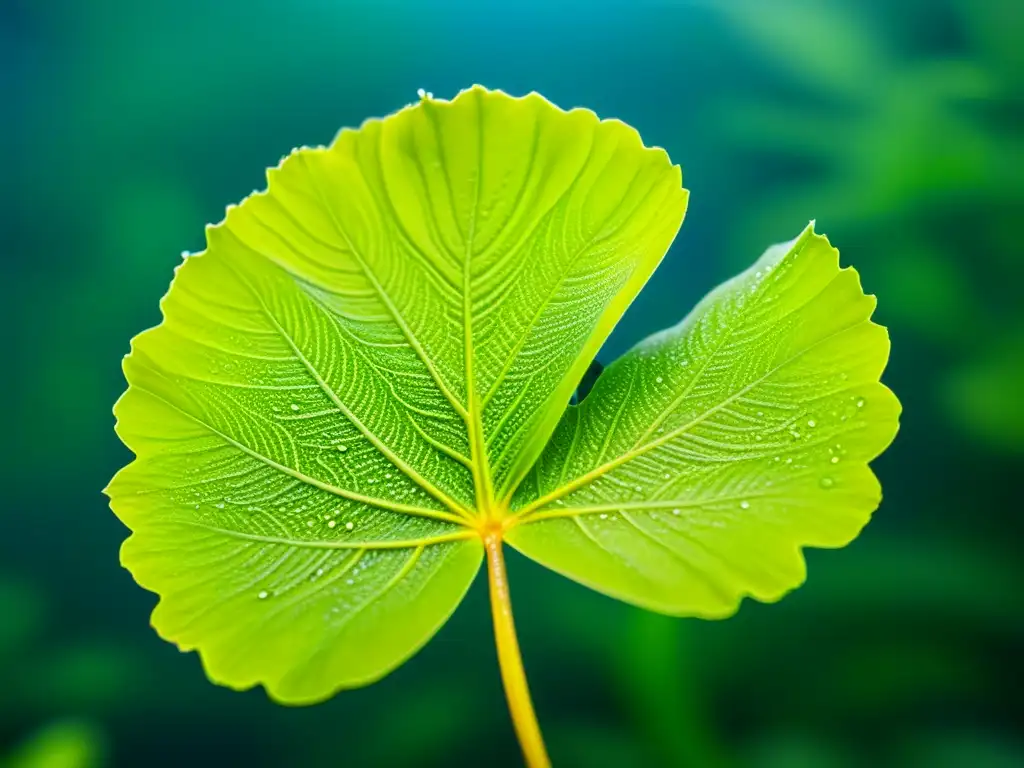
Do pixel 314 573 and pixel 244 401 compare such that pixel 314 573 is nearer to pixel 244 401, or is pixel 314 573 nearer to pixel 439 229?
pixel 244 401

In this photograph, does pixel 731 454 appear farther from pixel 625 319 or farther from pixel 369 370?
pixel 625 319

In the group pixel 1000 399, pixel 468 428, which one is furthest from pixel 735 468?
pixel 1000 399

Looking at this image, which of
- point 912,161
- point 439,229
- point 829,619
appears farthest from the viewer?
point 912,161

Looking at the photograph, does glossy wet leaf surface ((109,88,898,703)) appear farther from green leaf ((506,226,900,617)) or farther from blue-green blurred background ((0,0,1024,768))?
blue-green blurred background ((0,0,1024,768))

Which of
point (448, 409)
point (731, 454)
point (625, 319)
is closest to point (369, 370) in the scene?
point (448, 409)

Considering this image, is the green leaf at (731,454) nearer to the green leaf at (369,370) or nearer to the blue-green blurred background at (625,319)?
the green leaf at (369,370)

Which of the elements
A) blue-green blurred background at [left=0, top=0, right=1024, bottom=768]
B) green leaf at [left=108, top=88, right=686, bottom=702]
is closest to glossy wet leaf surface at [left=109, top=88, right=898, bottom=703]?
green leaf at [left=108, top=88, right=686, bottom=702]
